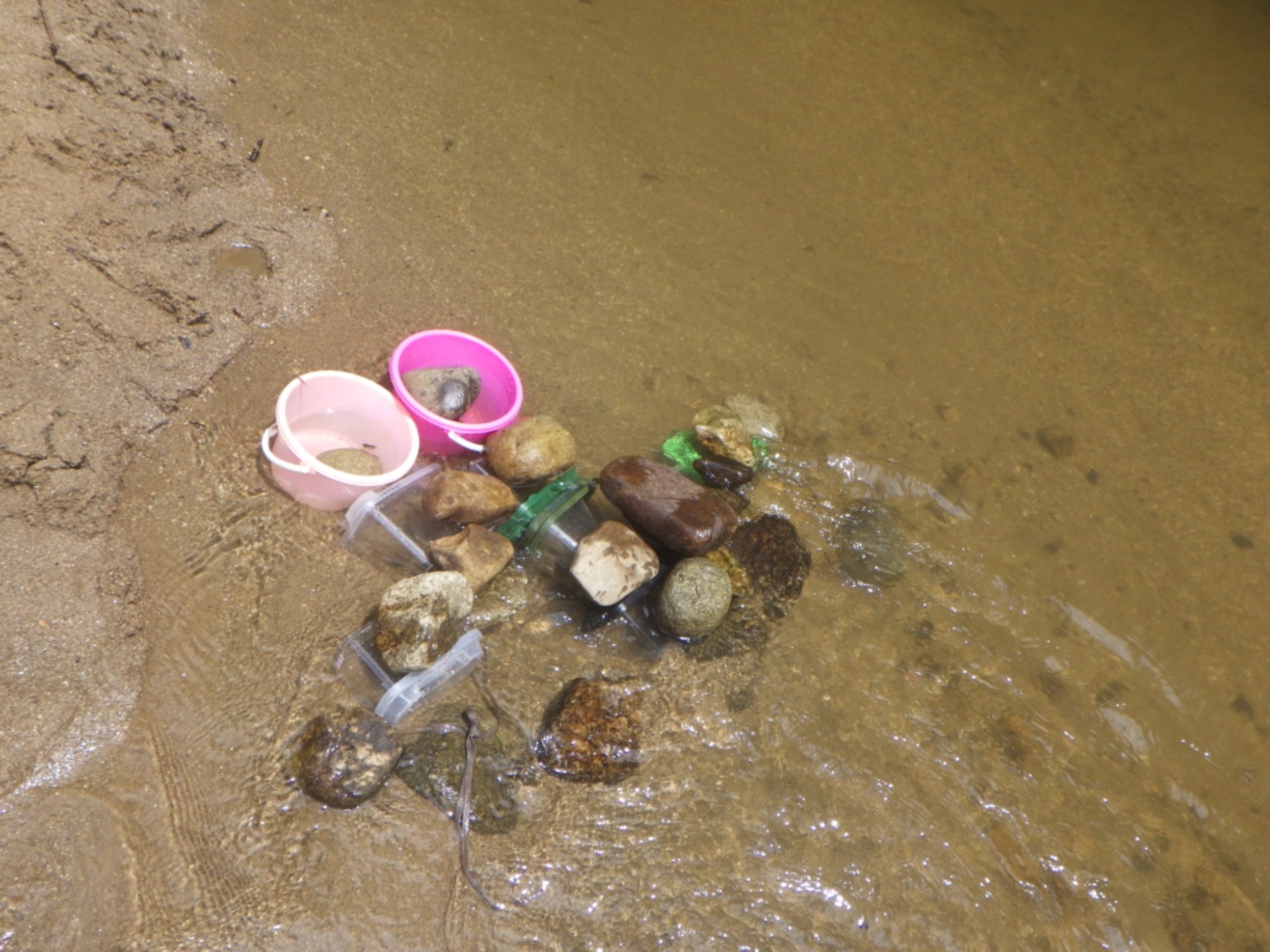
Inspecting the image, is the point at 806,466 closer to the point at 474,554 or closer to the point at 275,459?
the point at 474,554

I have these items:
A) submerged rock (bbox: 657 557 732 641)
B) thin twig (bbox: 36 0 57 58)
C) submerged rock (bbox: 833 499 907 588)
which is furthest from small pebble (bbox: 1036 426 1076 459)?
thin twig (bbox: 36 0 57 58)

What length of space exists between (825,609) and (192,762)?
2429mm

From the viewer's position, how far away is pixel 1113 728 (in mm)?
3670

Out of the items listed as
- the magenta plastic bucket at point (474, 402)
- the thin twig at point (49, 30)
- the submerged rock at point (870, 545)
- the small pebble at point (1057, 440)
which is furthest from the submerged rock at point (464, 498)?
the small pebble at point (1057, 440)

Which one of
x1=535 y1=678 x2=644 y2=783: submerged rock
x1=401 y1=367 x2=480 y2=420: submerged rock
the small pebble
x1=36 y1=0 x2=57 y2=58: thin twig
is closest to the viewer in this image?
x1=535 y1=678 x2=644 y2=783: submerged rock

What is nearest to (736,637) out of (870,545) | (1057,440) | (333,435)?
(870,545)

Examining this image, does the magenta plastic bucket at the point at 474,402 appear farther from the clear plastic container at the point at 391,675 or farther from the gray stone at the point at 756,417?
the gray stone at the point at 756,417

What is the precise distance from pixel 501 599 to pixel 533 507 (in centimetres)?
38

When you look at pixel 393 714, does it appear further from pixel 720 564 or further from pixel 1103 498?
pixel 1103 498

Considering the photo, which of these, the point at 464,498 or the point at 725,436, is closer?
the point at 464,498

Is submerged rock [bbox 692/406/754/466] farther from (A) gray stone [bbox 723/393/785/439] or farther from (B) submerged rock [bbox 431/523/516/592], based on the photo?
(B) submerged rock [bbox 431/523/516/592]

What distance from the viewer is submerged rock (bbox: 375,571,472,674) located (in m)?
2.89

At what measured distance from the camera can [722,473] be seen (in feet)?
12.3

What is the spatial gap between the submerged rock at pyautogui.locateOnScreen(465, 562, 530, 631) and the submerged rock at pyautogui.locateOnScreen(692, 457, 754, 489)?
918 millimetres
